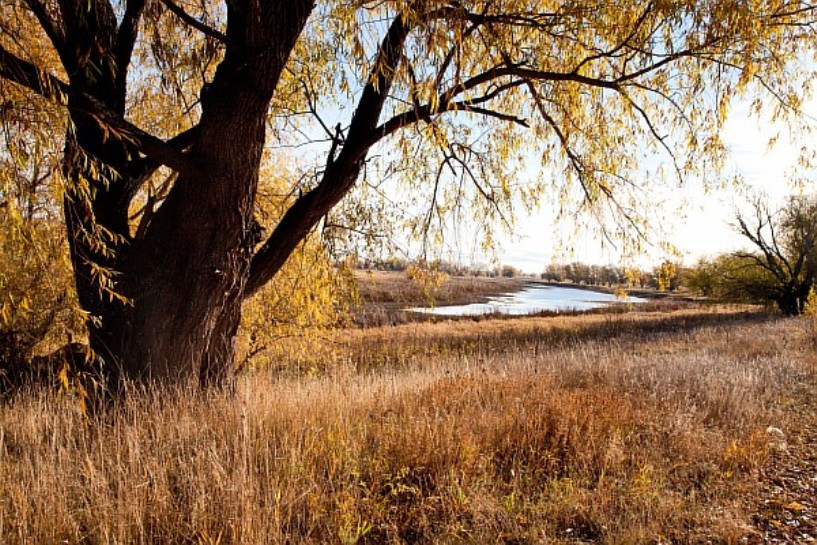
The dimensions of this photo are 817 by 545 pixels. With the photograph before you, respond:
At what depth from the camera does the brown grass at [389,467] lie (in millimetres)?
2547

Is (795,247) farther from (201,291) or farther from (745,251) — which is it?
(201,291)

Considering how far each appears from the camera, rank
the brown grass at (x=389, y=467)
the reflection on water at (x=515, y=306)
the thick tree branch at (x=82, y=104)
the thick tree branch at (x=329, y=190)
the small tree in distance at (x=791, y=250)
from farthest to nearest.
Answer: the reflection on water at (x=515, y=306), the small tree in distance at (x=791, y=250), the thick tree branch at (x=329, y=190), the thick tree branch at (x=82, y=104), the brown grass at (x=389, y=467)

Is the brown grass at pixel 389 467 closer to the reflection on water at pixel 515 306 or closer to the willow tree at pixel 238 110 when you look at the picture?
the willow tree at pixel 238 110

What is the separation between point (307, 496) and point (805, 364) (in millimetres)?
9689

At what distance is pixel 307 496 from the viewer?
→ 2785 mm

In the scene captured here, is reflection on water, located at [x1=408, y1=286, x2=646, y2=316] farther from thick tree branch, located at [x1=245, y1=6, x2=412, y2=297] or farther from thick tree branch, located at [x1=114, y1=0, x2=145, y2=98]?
thick tree branch, located at [x1=114, y1=0, x2=145, y2=98]

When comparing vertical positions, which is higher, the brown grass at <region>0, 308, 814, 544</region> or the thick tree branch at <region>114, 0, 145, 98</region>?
the thick tree branch at <region>114, 0, 145, 98</region>

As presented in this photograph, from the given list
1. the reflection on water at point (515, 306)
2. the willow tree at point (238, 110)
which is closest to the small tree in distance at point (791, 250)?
the reflection on water at point (515, 306)

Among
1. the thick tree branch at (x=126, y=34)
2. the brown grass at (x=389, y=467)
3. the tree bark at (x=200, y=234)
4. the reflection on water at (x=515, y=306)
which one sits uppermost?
the thick tree branch at (x=126, y=34)

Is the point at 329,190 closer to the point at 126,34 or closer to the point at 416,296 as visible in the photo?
the point at 126,34

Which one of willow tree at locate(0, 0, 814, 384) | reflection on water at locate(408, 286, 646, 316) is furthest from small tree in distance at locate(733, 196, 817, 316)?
willow tree at locate(0, 0, 814, 384)

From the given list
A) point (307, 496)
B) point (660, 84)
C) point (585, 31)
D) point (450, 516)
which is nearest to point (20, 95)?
point (307, 496)

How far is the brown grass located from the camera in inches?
100

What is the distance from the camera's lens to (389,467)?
329 cm
